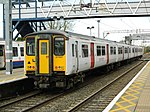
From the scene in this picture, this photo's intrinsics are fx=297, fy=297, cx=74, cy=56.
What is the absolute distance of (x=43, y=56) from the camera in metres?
13.1

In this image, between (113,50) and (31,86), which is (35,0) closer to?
(113,50)

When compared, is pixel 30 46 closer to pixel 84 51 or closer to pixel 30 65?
pixel 30 65

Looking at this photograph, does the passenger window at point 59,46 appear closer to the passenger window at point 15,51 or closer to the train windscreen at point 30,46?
the train windscreen at point 30,46

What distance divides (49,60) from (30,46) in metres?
1.32

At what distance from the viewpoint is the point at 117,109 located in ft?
29.2

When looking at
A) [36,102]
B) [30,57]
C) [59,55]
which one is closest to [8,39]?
[30,57]

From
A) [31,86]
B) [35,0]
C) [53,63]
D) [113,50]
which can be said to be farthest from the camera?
[35,0]

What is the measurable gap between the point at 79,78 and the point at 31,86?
8.29 ft

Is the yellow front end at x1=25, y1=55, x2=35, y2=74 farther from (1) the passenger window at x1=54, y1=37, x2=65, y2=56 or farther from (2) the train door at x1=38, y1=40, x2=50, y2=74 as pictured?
(1) the passenger window at x1=54, y1=37, x2=65, y2=56

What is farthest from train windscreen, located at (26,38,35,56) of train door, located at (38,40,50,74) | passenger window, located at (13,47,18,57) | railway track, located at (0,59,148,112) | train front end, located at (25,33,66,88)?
passenger window, located at (13,47,18,57)

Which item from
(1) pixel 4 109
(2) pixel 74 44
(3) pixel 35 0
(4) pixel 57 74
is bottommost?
(1) pixel 4 109

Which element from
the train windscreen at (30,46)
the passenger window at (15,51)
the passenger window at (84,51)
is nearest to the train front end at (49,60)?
the train windscreen at (30,46)

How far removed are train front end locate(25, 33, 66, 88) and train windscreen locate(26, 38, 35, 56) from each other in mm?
322

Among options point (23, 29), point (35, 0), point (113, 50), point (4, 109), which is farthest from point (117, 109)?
point (23, 29)
